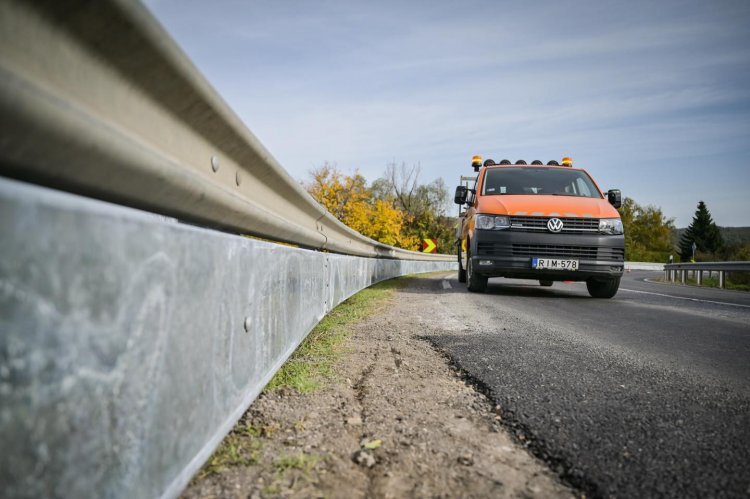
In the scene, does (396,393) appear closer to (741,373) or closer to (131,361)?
(131,361)

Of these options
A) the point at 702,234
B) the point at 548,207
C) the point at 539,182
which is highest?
the point at 702,234

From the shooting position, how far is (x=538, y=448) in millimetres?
1583

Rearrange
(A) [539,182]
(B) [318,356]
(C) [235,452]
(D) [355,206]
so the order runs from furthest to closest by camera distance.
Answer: (D) [355,206] → (A) [539,182] → (B) [318,356] → (C) [235,452]

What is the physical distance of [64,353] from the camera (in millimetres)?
754

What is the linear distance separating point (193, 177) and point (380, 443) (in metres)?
1.03

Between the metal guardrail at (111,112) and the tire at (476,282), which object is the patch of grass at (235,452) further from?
the tire at (476,282)

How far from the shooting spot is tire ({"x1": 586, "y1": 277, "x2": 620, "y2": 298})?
306 inches

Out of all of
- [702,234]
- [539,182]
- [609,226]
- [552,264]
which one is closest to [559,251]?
[552,264]

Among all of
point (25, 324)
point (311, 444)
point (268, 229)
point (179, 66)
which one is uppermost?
point (179, 66)

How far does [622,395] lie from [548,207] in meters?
5.57

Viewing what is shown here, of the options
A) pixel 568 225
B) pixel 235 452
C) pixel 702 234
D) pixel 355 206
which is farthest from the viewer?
pixel 702 234

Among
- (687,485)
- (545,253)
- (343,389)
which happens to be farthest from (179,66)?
(545,253)

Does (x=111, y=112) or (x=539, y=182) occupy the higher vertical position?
(x=539, y=182)

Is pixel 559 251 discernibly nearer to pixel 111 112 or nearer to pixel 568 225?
pixel 568 225
